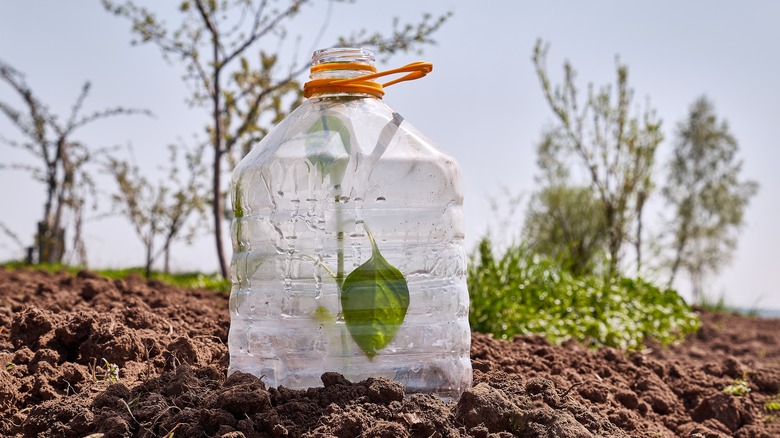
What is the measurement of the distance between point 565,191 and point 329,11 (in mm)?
12298

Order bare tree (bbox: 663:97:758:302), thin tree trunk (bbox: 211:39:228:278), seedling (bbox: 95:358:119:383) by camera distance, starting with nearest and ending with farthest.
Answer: seedling (bbox: 95:358:119:383), thin tree trunk (bbox: 211:39:228:278), bare tree (bbox: 663:97:758:302)

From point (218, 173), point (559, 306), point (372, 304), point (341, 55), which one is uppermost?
point (218, 173)

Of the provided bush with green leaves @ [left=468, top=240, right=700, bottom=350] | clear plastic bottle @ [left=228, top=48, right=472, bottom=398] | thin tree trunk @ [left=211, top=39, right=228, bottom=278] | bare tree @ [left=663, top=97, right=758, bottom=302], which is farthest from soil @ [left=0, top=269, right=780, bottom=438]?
bare tree @ [left=663, top=97, right=758, bottom=302]

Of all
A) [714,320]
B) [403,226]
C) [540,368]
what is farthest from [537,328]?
[714,320]

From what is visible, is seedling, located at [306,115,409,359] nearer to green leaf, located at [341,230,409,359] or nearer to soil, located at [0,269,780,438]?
green leaf, located at [341,230,409,359]

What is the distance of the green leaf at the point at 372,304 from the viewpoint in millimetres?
2838

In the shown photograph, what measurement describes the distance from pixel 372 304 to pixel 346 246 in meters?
0.25

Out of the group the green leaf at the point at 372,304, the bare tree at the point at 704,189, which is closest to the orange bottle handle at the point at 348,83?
the green leaf at the point at 372,304

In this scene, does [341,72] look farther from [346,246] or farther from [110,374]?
[110,374]

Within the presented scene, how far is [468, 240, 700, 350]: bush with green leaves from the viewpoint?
6188 mm

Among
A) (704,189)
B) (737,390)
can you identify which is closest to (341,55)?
(737,390)

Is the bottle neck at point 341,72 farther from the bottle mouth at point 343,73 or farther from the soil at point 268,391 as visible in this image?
the soil at point 268,391

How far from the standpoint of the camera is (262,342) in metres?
3.02

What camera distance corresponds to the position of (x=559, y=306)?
6.89 metres
